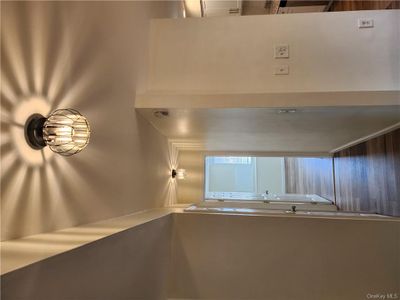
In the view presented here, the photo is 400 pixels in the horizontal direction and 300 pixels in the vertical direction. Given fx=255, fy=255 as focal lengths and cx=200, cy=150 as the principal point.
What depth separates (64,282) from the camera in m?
0.91

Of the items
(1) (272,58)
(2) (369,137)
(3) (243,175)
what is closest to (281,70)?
(1) (272,58)

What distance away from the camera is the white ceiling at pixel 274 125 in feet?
7.06

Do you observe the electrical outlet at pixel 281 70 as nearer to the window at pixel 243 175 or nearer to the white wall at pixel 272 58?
the white wall at pixel 272 58

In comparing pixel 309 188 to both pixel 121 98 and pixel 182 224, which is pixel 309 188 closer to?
pixel 182 224

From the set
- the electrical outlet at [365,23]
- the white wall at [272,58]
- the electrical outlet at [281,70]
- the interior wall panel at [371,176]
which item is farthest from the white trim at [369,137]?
the electrical outlet at [281,70]

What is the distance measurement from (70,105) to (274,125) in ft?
6.32

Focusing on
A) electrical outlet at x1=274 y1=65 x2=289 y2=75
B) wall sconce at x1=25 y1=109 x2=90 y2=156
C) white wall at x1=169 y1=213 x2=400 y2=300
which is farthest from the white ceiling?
wall sconce at x1=25 y1=109 x2=90 y2=156

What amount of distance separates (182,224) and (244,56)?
5.43 feet

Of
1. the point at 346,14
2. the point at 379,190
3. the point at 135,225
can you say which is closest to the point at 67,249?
the point at 135,225

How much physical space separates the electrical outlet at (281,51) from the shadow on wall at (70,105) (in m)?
1.19

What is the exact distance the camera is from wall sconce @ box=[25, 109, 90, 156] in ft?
3.38

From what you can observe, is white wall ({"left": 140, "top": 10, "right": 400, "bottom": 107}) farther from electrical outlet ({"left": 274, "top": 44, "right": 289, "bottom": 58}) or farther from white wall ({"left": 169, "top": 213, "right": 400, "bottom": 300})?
white wall ({"left": 169, "top": 213, "right": 400, "bottom": 300})

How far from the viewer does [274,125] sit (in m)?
2.61

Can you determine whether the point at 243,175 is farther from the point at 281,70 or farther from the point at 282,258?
the point at 281,70
